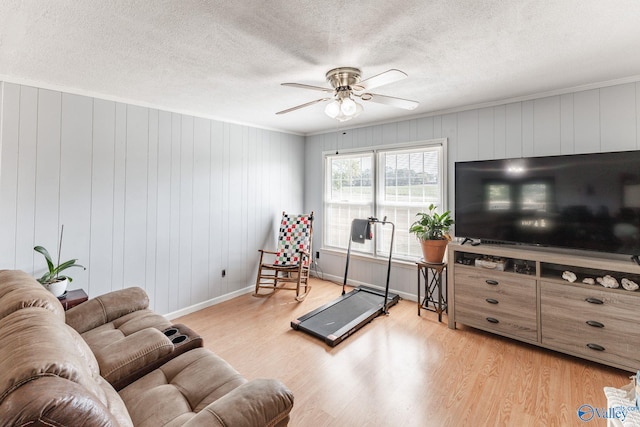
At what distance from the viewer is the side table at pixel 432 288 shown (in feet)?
10.9

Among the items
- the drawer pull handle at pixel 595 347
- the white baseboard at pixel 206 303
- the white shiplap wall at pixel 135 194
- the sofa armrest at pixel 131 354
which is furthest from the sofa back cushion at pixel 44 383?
the drawer pull handle at pixel 595 347

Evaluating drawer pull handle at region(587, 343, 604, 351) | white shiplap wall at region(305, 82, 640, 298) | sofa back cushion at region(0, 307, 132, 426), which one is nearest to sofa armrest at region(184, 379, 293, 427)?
sofa back cushion at region(0, 307, 132, 426)

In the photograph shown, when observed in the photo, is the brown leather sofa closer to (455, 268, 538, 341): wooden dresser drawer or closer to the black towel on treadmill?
(455, 268, 538, 341): wooden dresser drawer

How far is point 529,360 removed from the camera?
2.54 m

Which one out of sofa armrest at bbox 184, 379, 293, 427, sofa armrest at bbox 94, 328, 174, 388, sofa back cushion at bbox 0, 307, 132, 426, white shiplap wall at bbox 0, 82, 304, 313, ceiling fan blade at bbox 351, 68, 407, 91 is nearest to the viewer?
sofa back cushion at bbox 0, 307, 132, 426

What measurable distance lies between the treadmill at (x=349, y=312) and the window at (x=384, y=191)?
0.31 meters

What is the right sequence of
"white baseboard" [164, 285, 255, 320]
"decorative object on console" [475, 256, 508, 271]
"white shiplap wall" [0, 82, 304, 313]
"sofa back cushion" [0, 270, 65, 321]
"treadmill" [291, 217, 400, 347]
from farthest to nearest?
"white baseboard" [164, 285, 255, 320], "treadmill" [291, 217, 400, 347], "decorative object on console" [475, 256, 508, 271], "white shiplap wall" [0, 82, 304, 313], "sofa back cushion" [0, 270, 65, 321]

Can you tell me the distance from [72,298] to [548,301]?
4.13m

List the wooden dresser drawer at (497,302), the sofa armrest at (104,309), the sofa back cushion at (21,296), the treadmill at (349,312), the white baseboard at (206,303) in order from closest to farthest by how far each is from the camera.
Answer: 1. the sofa back cushion at (21,296)
2. the sofa armrest at (104,309)
3. the wooden dresser drawer at (497,302)
4. the treadmill at (349,312)
5. the white baseboard at (206,303)

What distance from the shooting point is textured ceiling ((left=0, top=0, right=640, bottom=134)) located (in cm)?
158

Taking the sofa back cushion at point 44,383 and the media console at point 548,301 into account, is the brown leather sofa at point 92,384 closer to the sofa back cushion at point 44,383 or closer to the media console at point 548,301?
the sofa back cushion at point 44,383

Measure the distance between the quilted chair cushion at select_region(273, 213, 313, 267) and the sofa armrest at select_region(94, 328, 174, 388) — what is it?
246cm

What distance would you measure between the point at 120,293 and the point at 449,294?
3.13 m

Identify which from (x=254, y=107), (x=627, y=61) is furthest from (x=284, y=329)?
(x=627, y=61)
